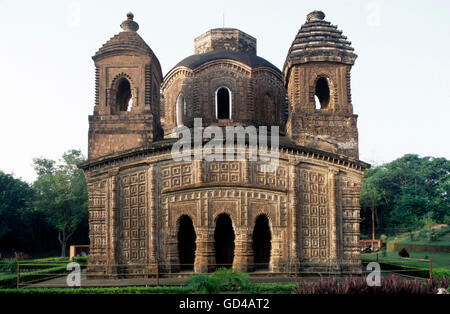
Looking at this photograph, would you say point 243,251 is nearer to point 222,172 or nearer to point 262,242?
point 262,242

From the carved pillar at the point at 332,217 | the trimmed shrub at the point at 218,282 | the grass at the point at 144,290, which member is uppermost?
the carved pillar at the point at 332,217

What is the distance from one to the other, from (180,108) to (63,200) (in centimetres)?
1886

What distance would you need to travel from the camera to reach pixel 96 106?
59.2 feet

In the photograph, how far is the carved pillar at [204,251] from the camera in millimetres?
14562

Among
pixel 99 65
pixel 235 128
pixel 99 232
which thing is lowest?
pixel 99 232

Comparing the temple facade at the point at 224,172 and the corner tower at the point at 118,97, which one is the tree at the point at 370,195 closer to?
the temple facade at the point at 224,172

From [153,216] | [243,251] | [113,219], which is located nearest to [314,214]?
[243,251]

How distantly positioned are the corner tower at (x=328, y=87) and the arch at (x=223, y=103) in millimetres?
2785

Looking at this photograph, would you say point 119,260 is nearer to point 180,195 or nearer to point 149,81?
point 180,195

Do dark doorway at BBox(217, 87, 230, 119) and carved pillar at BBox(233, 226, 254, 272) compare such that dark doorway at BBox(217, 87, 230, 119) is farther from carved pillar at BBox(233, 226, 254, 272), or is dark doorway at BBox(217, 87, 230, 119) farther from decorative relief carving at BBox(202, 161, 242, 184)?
carved pillar at BBox(233, 226, 254, 272)

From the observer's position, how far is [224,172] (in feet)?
49.7

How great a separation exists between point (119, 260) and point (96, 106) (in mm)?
6488

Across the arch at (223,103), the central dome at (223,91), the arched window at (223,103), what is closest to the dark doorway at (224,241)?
the central dome at (223,91)

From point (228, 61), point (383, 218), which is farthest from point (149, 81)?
point (383, 218)
